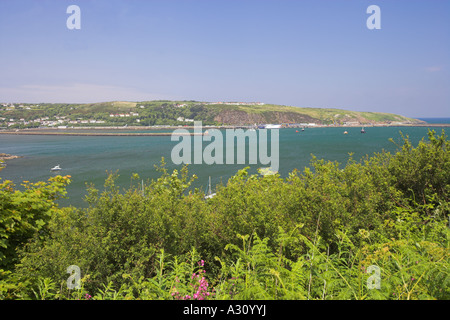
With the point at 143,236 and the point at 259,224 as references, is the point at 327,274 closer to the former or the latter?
the point at 259,224

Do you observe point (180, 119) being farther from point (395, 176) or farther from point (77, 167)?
point (395, 176)

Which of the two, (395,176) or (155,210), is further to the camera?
(395,176)

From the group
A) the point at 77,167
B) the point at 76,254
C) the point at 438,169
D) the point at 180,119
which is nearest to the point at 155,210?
the point at 76,254

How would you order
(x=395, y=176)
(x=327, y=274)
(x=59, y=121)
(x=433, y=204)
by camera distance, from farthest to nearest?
(x=59, y=121)
(x=395, y=176)
(x=433, y=204)
(x=327, y=274)

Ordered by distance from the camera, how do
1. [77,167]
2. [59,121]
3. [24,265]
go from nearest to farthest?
[24,265]
[77,167]
[59,121]

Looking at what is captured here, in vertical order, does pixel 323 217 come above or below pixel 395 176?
below

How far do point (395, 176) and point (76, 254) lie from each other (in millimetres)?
7907

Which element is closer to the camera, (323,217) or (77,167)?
(323,217)

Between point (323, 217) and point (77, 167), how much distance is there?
56.7 m

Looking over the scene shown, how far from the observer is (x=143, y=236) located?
17.0 feet

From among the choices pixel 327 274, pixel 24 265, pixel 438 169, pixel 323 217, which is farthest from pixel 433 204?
pixel 24 265

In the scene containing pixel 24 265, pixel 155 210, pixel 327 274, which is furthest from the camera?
pixel 155 210
